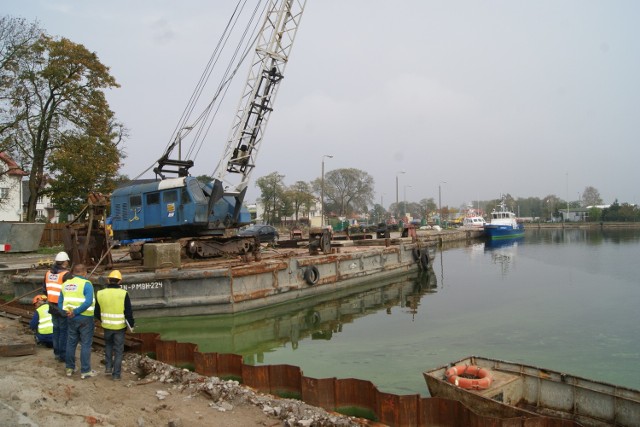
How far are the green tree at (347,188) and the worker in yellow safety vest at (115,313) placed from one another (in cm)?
8656

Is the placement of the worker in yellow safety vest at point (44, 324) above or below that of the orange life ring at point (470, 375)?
above

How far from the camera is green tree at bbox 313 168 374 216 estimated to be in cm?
9388

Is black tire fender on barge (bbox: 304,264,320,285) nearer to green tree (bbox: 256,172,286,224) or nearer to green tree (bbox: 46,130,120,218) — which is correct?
green tree (bbox: 46,130,120,218)

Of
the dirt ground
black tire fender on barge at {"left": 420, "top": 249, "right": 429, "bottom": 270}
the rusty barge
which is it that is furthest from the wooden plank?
black tire fender on barge at {"left": 420, "top": 249, "right": 429, "bottom": 270}

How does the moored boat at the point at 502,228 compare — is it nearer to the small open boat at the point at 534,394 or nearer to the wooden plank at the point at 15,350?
the small open boat at the point at 534,394

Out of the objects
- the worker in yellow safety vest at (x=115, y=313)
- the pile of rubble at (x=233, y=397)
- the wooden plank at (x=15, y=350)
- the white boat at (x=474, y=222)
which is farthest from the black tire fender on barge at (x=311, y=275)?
the white boat at (x=474, y=222)

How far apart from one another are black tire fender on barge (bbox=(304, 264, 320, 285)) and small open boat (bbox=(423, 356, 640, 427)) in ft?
31.7

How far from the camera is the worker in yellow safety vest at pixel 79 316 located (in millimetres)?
6922

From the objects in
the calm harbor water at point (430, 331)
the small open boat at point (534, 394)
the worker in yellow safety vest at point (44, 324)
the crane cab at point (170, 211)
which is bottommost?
the calm harbor water at point (430, 331)

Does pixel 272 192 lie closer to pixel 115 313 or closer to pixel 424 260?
pixel 424 260

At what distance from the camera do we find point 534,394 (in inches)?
289

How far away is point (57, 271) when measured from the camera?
Result: 7.77 metres

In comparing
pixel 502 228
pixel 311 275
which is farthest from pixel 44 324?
pixel 502 228

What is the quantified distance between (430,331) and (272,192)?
58.7 m
